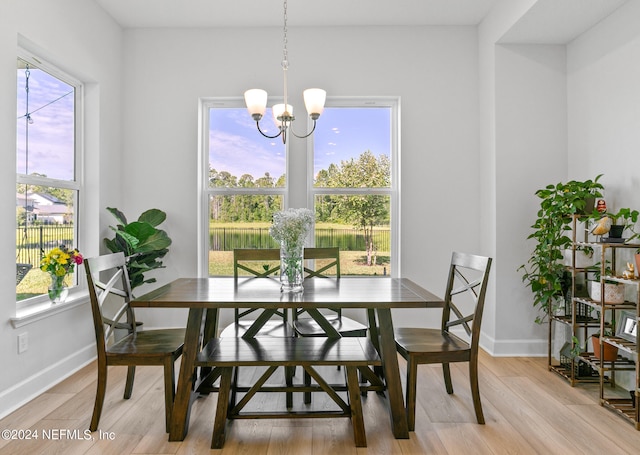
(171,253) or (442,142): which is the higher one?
(442,142)

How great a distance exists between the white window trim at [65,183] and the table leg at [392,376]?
215 cm

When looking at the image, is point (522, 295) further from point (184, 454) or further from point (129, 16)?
point (129, 16)

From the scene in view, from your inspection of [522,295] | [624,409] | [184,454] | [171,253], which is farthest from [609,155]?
[171,253]

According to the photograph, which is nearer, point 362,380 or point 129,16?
point 362,380

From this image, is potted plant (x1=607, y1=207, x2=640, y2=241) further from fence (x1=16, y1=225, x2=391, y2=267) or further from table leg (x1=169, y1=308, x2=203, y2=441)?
table leg (x1=169, y1=308, x2=203, y2=441)

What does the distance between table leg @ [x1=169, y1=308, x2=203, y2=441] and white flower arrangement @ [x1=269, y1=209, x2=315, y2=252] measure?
2.03 feet

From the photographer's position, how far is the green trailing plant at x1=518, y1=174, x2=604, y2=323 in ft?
9.95

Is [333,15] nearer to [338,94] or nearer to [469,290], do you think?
[338,94]

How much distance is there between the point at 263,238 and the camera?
4.20 meters

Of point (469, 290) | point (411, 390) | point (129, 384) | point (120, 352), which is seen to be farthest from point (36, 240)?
point (469, 290)

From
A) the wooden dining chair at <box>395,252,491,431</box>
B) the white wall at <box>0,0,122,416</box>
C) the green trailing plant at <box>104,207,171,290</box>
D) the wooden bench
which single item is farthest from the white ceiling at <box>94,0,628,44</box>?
the wooden bench

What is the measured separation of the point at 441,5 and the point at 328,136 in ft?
4.71

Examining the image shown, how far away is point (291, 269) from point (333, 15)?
8.12 ft

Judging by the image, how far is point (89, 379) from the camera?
3115 mm
